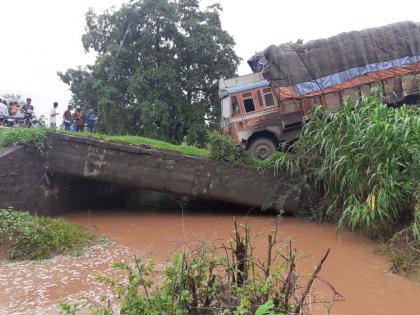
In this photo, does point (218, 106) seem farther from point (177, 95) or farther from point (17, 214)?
point (17, 214)

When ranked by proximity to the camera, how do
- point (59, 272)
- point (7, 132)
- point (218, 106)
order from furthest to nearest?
point (218, 106) → point (7, 132) → point (59, 272)

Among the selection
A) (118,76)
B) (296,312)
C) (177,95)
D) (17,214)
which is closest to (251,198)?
(17,214)

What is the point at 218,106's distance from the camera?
1848 centimetres

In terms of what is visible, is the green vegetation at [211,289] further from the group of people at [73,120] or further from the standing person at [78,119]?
the standing person at [78,119]

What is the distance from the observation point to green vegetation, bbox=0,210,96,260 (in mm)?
6285

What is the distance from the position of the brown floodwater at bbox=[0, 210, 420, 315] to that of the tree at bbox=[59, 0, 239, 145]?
27.2ft

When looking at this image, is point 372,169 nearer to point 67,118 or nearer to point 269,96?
point 269,96

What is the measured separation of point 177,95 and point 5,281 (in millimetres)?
12779

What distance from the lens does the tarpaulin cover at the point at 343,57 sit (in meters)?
12.0

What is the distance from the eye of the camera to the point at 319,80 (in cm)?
1218

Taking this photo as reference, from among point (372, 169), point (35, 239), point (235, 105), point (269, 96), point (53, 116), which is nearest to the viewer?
point (35, 239)

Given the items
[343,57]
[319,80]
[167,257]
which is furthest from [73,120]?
[167,257]

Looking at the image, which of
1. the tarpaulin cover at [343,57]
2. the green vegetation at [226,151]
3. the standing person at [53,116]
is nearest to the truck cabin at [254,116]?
the tarpaulin cover at [343,57]

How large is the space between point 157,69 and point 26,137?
8.42 metres
